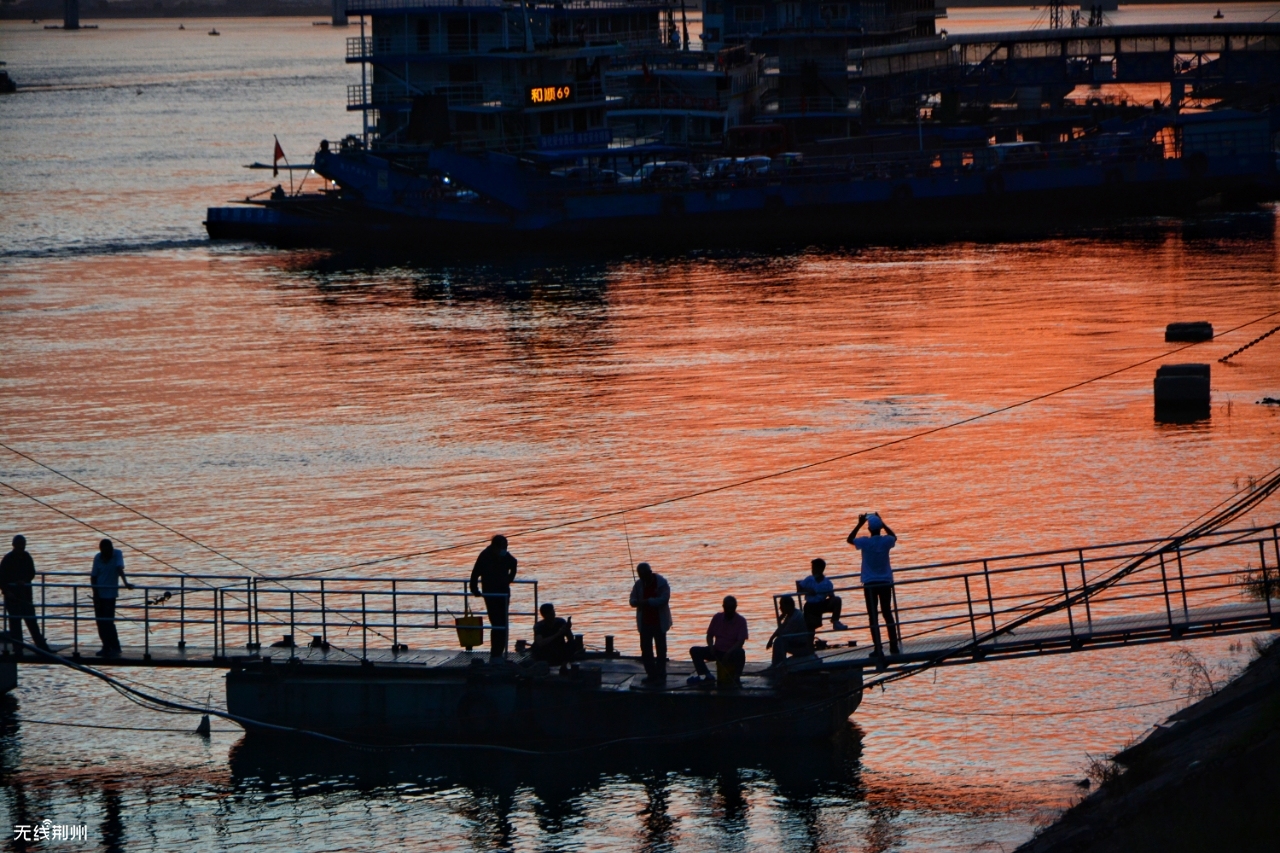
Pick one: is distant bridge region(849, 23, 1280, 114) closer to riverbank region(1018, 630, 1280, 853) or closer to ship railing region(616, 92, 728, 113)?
ship railing region(616, 92, 728, 113)

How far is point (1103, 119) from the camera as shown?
96938mm

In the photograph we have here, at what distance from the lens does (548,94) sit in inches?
3009

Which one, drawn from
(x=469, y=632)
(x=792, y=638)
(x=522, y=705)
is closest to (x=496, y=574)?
(x=469, y=632)

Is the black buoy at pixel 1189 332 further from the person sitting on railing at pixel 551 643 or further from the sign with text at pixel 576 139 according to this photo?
the sign with text at pixel 576 139

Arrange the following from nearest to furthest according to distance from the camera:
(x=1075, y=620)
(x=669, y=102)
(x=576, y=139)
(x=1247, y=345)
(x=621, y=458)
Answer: (x=1075, y=620) < (x=621, y=458) < (x=1247, y=345) < (x=576, y=139) < (x=669, y=102)

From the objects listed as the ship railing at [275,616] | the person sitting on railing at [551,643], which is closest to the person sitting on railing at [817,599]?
the person sitting on railing at [551,643]

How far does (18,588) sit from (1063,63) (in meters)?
92.7

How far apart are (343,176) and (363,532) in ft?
150

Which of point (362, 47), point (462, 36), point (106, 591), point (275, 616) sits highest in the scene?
point (462, 36)

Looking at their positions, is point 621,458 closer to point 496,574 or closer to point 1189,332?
point 496,574

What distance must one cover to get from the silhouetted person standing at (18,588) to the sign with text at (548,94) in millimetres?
57131

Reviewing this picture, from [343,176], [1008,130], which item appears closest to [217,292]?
[343,176]

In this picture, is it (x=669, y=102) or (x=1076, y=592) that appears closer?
(x=1076, y=592)

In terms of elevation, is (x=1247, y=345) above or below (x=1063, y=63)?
below
